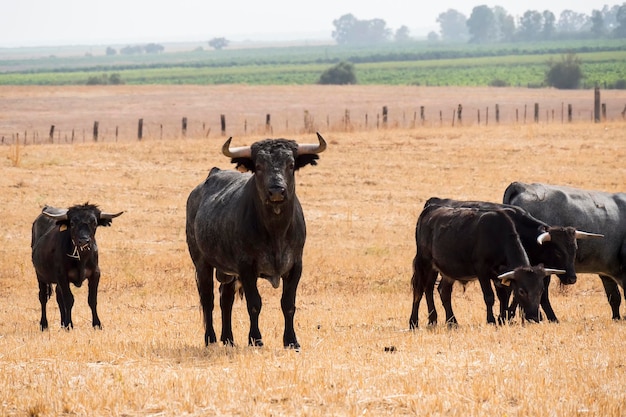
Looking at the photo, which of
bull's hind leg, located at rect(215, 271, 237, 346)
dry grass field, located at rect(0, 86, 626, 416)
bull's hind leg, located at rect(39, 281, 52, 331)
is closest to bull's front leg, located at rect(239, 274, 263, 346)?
dry grass field, located at rect(0, 86, 626, 416)

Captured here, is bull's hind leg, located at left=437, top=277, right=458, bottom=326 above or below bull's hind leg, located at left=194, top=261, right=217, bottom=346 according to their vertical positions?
below

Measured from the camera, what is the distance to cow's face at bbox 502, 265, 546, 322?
45.1ft

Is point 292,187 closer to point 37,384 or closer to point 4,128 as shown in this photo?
point 37,384

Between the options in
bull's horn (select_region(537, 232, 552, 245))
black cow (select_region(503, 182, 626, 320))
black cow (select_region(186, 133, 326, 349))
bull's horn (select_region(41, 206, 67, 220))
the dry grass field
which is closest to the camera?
the dry grass field

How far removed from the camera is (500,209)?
15016 millimetres

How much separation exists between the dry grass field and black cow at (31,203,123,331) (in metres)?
0.46

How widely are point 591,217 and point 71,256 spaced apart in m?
8.20

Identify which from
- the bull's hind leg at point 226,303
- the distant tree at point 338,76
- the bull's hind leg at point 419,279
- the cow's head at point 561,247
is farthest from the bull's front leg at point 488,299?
the distant tree at point 338,76

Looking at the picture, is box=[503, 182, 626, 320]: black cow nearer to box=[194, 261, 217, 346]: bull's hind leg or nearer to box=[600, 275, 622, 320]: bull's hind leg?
box=[600, 275, 622, 320]: bull's hind leg

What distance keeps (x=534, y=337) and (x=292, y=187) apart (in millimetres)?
3114

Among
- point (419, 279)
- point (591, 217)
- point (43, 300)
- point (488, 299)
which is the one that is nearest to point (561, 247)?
point (488, 299)

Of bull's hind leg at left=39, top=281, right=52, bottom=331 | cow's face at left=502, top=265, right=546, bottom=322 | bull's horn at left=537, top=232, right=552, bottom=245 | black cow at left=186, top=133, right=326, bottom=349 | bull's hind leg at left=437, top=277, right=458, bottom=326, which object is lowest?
bull's hind leg at left=39, top=281, right=52, bottom=331

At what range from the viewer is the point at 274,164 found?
37.9 feet

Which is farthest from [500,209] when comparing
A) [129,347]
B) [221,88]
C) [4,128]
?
[221,88]
